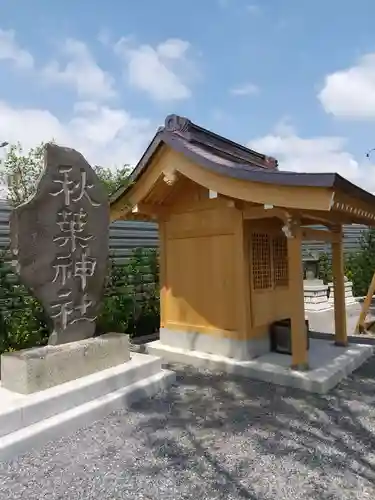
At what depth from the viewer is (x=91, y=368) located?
4.84m

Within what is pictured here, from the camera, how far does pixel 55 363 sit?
4.43 m

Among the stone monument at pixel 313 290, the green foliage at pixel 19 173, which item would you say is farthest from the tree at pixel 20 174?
the stone monument at pixel 313 290

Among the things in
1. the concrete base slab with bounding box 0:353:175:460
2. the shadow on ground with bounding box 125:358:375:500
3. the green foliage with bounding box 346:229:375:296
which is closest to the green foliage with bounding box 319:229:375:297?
the green foliage with bounding box 346:229:375:296

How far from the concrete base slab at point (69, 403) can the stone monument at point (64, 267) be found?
190 mm

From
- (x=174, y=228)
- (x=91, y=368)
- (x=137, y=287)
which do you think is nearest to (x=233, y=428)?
(x=91, y=368)

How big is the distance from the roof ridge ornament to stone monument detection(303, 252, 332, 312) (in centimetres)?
904

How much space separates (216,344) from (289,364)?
1.24 meters

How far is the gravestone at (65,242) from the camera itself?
4.45 metres

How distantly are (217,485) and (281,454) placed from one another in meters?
0.77

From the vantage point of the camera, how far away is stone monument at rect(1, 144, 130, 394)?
4355 mm

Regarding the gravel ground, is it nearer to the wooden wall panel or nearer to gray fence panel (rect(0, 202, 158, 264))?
the wooden wall panel

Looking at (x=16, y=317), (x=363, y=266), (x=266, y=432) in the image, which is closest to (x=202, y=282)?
(x=266, y=432)

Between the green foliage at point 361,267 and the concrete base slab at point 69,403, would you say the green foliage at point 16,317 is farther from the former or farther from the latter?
the green foliage at point 361,267

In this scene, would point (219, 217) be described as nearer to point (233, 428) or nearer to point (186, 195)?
point (186, 195)
